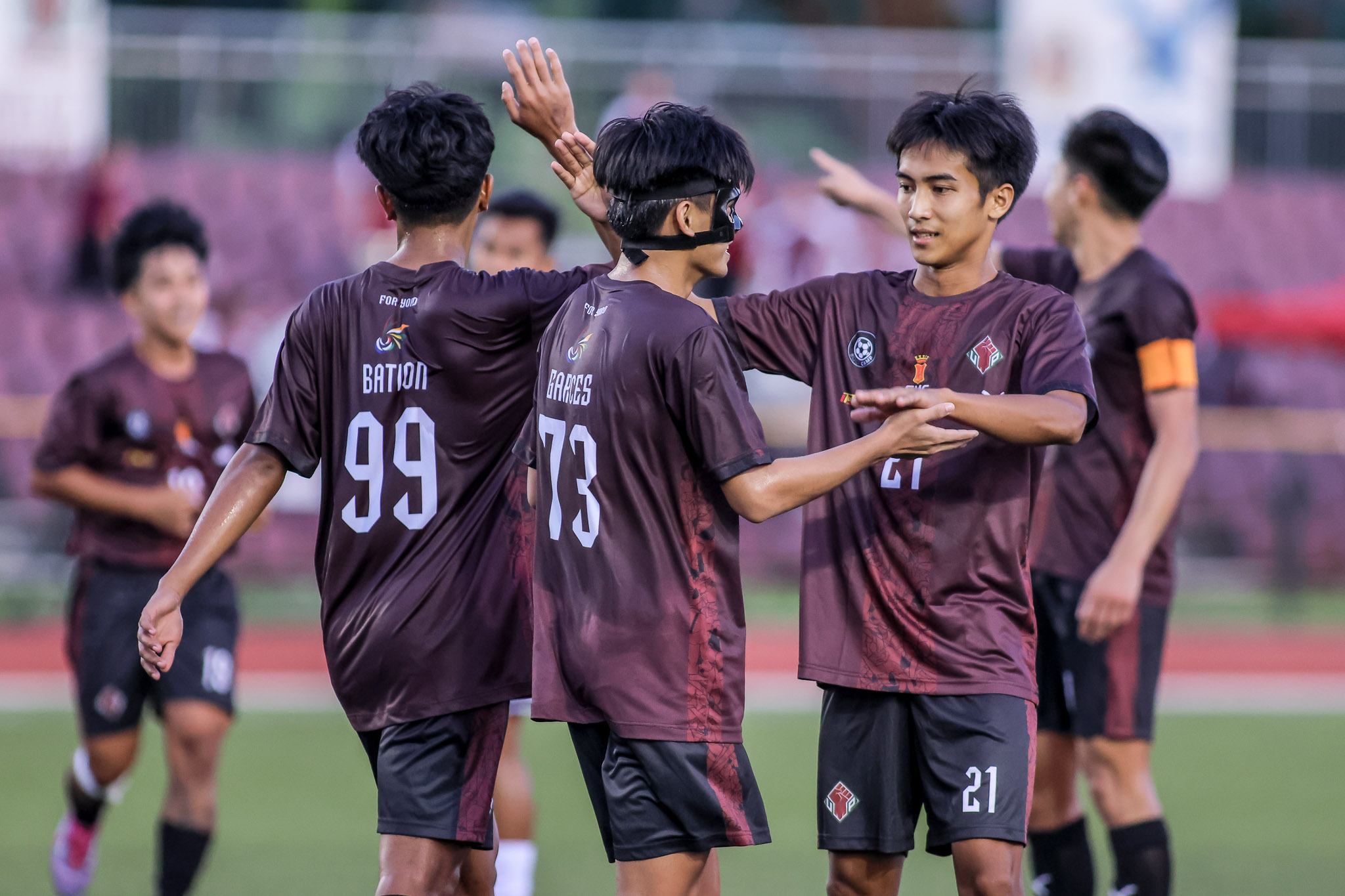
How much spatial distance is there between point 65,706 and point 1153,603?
6.91 meters

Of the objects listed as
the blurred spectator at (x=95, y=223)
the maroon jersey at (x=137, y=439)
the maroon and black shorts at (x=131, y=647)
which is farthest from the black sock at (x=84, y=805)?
the blurred spectator at (x=95, y=223)

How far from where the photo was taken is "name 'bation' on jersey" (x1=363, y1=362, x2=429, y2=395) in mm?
3613

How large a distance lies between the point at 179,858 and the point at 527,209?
2.63 meters

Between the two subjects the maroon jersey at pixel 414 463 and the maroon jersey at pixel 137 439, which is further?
the maroon jersey at pixel 137 439

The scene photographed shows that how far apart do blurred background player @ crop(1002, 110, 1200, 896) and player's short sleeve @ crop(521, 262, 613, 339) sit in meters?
1.72

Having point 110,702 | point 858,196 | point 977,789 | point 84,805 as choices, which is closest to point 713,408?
point 977,789

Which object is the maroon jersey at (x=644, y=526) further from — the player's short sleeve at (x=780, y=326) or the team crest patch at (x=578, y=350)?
the player's short sleeve at (x=780, y=326)

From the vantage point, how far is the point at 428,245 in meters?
3.71

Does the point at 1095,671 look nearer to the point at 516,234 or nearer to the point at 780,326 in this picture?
the point at 780,326

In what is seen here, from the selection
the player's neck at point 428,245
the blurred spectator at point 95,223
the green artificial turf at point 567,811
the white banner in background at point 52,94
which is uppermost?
the white banner in background at point 52,94

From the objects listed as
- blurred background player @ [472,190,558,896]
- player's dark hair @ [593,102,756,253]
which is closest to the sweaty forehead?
player's dark hair @ [593,102,756,253]

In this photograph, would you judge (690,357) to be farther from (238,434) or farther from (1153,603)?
(238,434)

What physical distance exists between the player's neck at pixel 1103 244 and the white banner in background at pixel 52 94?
1379 centimetres

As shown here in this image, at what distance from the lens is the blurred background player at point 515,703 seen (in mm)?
5035
